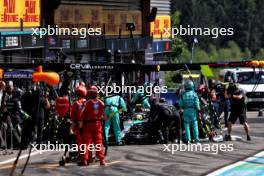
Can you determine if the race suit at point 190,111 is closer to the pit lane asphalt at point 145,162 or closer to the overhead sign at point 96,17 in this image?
the pit lane asphalt at point 145,162

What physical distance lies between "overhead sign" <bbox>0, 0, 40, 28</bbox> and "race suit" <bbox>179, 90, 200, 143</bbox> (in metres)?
8.42

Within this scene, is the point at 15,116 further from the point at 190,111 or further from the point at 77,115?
the point at 190,111

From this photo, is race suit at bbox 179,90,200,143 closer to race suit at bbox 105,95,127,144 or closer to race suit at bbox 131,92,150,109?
race suit at bbox 105,95,127,144

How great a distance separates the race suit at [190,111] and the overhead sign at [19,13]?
8.42 meters

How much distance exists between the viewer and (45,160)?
18297 mm

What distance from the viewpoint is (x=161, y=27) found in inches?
1729

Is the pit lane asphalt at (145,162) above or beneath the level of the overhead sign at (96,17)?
beneath

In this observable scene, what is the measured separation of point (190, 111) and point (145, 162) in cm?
391

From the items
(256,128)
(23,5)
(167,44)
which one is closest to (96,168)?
(256,128)

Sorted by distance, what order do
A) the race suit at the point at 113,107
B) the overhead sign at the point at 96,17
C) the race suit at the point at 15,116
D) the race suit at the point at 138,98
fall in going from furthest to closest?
the overhead sign at the point at 96,17, the race suit at the point at 138,98, the race suit at the point at 113,107, the race suit at the point at 15,116

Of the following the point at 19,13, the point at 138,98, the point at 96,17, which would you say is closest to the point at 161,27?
the point at 96,17

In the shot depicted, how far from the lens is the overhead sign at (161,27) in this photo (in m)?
42.6

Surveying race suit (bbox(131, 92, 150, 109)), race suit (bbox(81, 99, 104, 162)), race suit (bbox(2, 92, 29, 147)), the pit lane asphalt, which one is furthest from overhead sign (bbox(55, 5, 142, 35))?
race suit (bbox(81, 99, 104, 162))

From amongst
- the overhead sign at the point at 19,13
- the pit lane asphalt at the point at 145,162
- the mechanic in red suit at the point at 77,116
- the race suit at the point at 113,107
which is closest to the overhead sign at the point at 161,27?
the overhead sign at the point at 19,13
